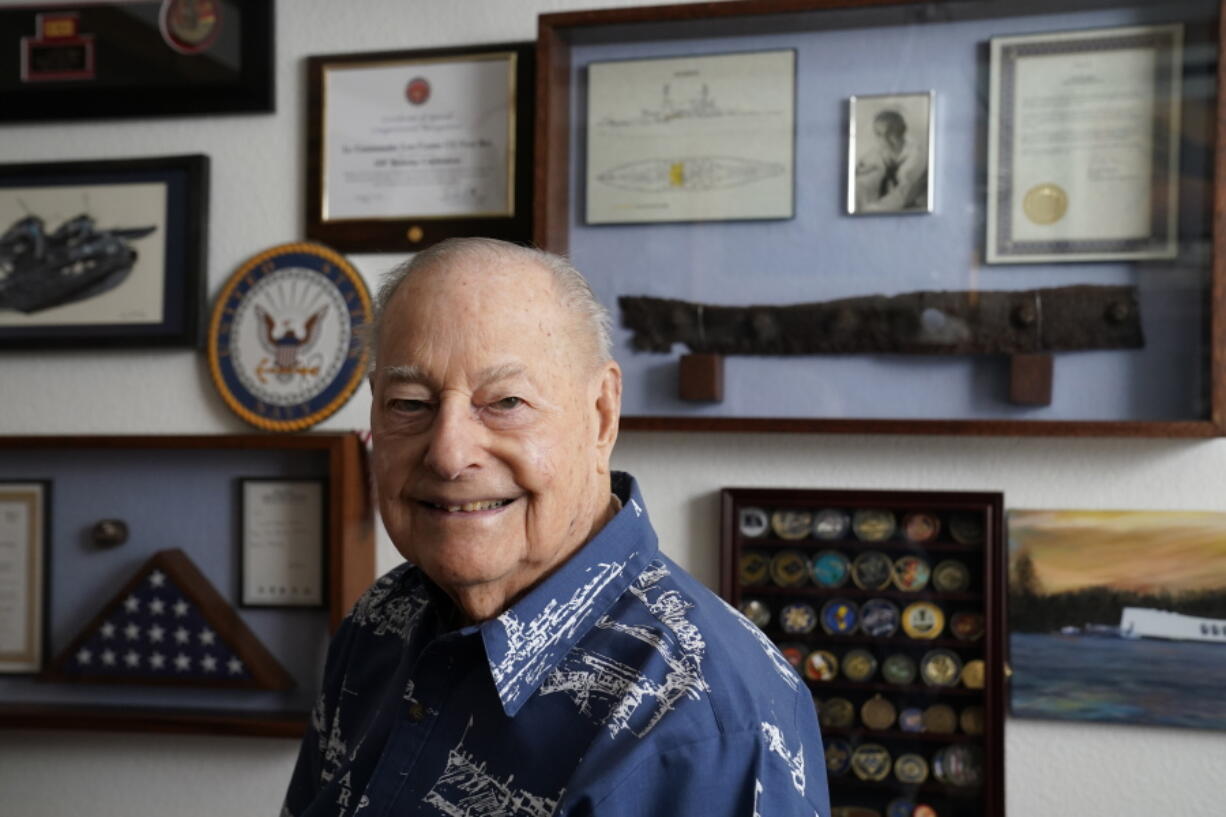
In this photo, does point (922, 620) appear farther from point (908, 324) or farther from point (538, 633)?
point (538, 633)

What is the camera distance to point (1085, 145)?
4.75ft

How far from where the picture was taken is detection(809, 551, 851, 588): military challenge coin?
A: 1532 mm

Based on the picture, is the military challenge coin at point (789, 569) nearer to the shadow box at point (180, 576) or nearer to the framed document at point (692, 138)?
the framed document at point (692, 138)

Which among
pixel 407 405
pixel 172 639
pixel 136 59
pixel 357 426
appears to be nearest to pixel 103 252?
pixel 136 59

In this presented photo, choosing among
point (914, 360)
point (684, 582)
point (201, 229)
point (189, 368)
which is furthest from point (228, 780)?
point (914, 360)

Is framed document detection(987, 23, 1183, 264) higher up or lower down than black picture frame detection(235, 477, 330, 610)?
higher up

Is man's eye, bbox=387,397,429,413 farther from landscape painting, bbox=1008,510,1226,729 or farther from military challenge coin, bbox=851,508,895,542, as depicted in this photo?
landscape painting, bbox=1008,510,1226,729

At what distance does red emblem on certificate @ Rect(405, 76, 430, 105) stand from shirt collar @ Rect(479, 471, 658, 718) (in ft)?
2.82

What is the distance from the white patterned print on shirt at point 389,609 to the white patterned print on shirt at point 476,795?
24 centimetres

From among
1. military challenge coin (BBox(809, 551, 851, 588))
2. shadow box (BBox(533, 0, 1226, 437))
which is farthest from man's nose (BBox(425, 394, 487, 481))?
military challenge coin (BBox(809, 551, 851, 588))

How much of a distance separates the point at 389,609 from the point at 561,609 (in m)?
0.35

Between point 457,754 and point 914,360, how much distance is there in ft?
2.68

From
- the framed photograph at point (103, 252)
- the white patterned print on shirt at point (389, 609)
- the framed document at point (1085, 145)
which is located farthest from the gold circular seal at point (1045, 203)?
the framed photograph at point (103, 252)

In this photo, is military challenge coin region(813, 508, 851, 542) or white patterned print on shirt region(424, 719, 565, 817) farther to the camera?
military challenge coin region(813, 508, 851, 542)
